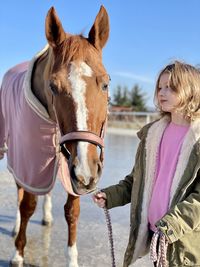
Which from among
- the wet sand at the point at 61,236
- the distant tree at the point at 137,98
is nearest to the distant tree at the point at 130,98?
the distant tree at the point at 137,98

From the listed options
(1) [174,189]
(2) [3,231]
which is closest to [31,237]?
(2) [3,231]

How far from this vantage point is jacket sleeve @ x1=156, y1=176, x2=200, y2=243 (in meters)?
2.00

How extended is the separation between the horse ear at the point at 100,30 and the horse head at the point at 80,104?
0.11 meters

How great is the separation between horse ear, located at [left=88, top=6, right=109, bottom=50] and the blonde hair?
0.89 metres

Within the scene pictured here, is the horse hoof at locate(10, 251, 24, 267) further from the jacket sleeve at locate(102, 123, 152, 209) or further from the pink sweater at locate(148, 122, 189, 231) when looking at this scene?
the pink sweater at locate(148, 122, 189, 231)

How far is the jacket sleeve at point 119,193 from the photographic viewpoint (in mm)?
2502

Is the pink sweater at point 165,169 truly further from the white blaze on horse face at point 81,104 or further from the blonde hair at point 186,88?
the white blaze on horse face at point 81,104

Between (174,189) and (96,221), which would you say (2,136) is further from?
(174,189)

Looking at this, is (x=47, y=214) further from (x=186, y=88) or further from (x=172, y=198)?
(x=186, y=88)

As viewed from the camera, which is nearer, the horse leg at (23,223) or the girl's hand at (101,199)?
the girl's hand at (101,199)

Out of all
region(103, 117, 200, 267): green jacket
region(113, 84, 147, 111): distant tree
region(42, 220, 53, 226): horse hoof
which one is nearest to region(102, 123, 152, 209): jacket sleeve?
region(103, 117, 200, 267): green jacket

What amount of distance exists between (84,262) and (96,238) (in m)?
0.59

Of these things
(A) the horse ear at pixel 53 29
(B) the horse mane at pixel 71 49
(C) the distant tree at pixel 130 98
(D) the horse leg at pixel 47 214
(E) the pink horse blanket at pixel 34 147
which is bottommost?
(C) the distant tree at pixel 130 98

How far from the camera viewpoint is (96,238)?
4.21 m
